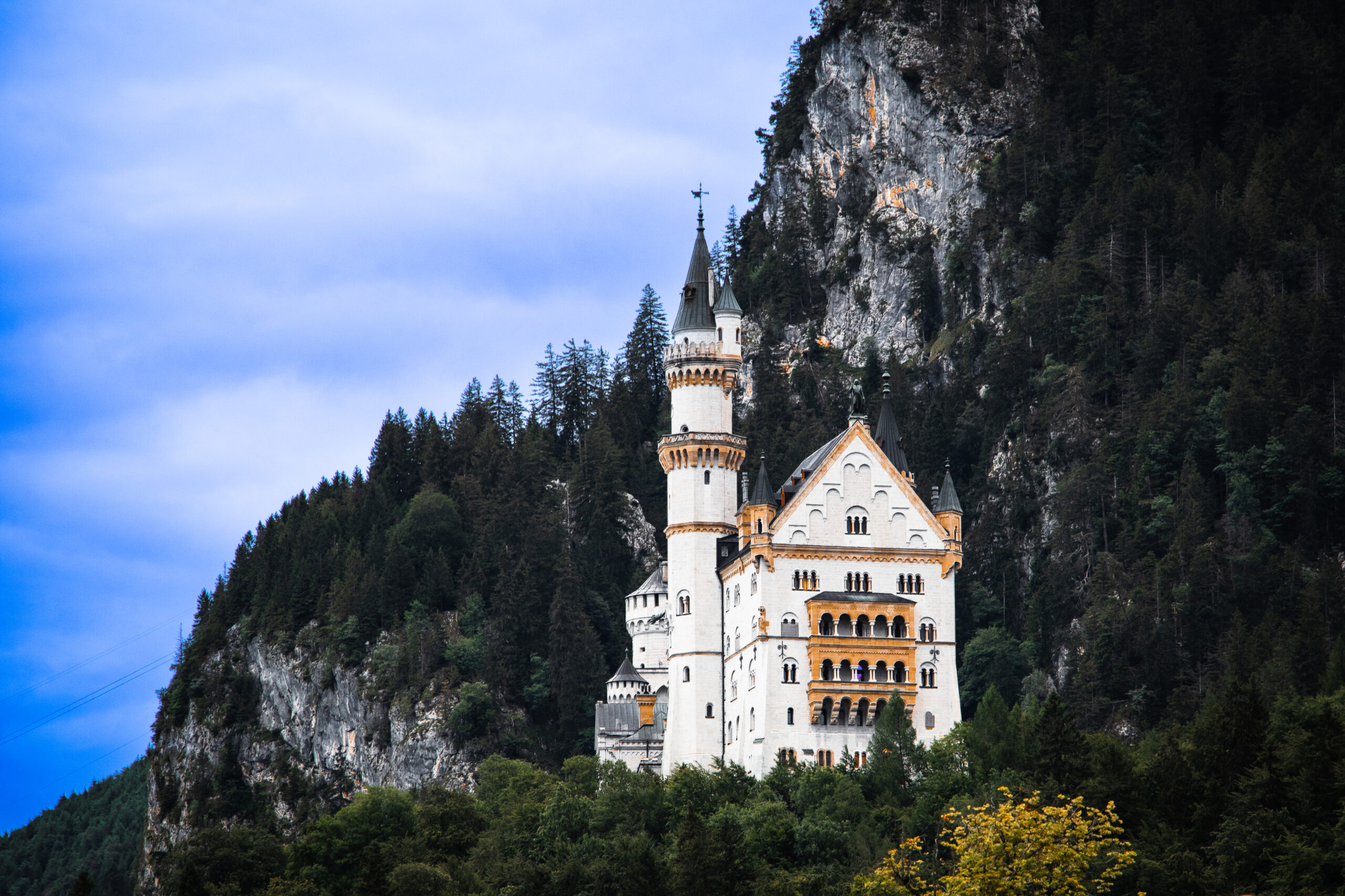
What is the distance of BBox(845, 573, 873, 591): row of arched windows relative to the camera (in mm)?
95750

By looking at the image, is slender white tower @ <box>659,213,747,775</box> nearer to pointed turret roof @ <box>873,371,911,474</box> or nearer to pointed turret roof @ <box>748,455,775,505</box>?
pointed turret roof @ <box>748,455,775,505</box>

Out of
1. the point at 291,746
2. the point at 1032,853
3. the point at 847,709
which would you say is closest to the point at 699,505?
the point at 847,709

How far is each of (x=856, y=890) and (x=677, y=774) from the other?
20.8 meters

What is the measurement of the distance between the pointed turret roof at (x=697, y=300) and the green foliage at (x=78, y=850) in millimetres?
81322

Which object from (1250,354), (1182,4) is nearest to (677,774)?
(1250,354)

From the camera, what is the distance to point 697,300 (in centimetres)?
10431

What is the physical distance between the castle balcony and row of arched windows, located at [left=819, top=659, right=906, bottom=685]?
1274 centimetres

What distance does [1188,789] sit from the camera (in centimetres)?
7538

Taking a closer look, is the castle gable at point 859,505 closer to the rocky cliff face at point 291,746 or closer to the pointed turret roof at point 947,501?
the pointed turret roof at point 947,501

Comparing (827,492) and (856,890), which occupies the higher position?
(827,492)

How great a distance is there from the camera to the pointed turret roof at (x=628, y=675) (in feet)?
380

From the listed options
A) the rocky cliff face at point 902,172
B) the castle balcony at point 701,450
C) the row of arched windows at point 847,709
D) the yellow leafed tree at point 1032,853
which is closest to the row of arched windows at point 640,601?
the castle balcony at point 701,450

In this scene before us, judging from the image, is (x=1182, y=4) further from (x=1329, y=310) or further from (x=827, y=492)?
(x=827, y=492)

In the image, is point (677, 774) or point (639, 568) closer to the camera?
point (677, 774)
